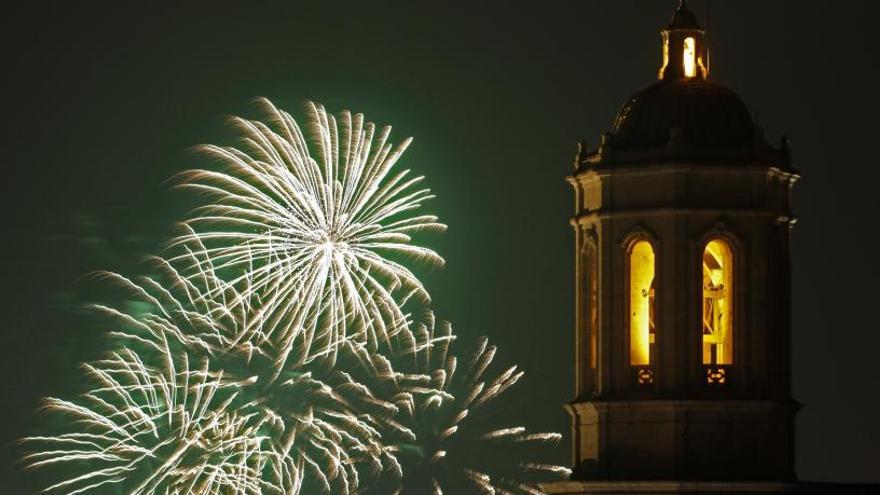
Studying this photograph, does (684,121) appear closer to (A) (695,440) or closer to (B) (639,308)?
(B) (639,308)

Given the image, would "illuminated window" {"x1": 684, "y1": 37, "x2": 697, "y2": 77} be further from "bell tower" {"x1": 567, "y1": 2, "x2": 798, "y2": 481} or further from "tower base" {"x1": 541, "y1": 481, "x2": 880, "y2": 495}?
"tower base" {"x1": 541, "y1": 481, "x2": 880, "y2": 495}

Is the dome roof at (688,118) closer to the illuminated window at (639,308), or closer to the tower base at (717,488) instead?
the illuminated window at (639,308)

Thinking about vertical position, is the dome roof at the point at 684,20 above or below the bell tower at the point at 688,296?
above

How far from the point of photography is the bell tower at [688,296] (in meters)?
72.6

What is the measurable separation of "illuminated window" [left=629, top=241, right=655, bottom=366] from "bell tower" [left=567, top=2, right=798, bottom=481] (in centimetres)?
3

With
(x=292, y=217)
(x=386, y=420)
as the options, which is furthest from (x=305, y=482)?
(x=292, y=217)

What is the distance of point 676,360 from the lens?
7262 centimetres

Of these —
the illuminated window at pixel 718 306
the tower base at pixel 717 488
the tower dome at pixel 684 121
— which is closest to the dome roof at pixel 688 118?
the tower dome at pixel 684 121

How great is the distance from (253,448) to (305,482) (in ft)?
17.7

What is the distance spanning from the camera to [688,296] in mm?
72875

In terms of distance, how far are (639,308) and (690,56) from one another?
22.1 ft

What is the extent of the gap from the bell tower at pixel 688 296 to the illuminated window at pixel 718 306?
3 cm

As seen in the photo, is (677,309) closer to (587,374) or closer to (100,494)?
(587,374)

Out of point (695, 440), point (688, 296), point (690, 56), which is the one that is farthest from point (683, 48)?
point (695, 440)
